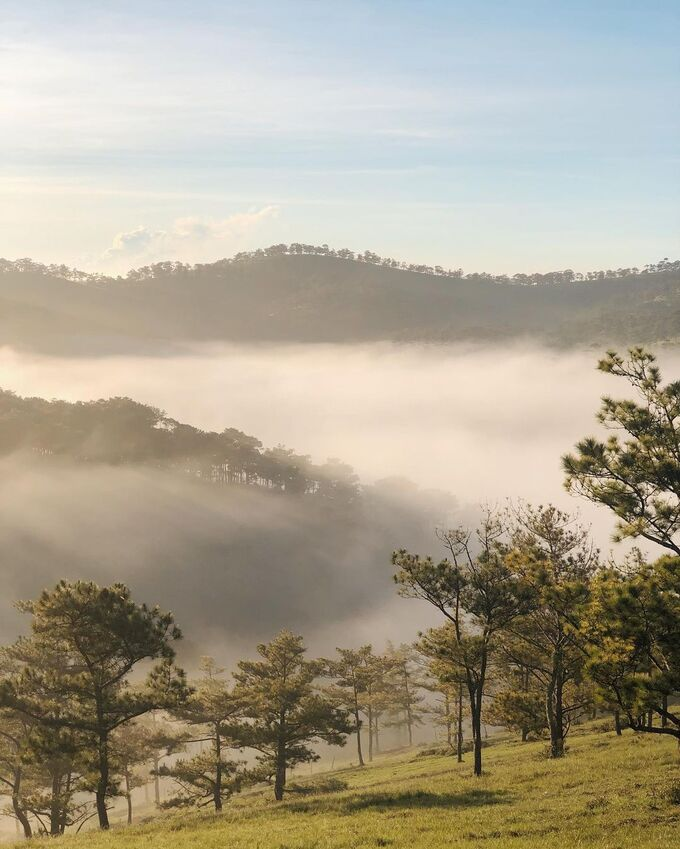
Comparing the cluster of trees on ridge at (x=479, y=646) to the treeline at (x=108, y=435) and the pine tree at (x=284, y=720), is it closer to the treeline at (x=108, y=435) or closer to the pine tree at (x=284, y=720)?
the pine tree at (x=284, y=720)

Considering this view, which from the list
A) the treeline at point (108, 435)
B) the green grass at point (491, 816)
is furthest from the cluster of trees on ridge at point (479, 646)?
the treeline at point (108, 435)

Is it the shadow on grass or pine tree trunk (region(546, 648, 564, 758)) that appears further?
pine tree trunk (region(546, 648, 564, 758))

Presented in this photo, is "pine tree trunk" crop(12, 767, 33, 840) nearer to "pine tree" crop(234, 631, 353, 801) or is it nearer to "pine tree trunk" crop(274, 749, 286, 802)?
"pine tree" crop(234, 631, 353, 801)

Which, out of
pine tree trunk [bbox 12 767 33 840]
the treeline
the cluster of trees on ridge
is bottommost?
pine tree trunk [bbox 12 767 33 840]

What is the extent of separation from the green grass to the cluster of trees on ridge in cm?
242

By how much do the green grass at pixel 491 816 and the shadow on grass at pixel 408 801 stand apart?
→ 0.05 metres

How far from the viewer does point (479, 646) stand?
34031mm

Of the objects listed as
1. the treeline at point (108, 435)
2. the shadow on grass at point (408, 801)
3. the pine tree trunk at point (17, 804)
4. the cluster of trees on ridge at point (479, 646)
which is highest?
the treeline at point (108, 435)

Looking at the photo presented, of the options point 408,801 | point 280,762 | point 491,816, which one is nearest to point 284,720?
point 280,762

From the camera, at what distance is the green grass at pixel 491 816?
19.8 metres

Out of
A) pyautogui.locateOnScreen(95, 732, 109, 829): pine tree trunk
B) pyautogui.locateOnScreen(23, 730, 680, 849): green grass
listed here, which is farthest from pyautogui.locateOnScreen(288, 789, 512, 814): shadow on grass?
pyautogui.locateOnScreen(95, 732, 109, 829): pine tree trunk

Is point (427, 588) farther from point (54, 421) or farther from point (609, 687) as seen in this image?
point (54, 421)

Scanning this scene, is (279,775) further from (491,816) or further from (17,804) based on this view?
(491,816)

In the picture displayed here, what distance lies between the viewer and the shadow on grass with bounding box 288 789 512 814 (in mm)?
26225
